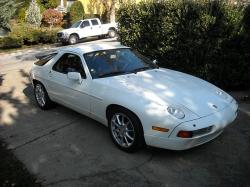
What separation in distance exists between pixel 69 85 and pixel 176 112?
2323 mm

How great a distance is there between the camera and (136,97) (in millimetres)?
5254

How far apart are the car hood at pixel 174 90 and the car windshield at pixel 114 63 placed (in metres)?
0.22

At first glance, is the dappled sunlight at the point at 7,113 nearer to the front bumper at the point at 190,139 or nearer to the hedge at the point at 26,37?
the front bumper at the point at 190,139

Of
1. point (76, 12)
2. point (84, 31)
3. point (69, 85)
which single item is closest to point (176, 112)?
point (69, 85)

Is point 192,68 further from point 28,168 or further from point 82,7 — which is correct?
point 82,7

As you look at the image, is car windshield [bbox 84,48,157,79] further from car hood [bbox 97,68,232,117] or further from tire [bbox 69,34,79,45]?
tire [bbox 69,34,79,45]

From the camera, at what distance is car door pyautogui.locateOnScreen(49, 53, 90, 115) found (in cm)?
617

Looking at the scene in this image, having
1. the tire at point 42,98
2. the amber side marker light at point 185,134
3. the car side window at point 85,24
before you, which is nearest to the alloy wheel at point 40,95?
the tire at point 42,98

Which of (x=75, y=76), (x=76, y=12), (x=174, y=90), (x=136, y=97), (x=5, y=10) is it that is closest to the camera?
(x=136, y=97)

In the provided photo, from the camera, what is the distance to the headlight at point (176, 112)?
4918 millimetres

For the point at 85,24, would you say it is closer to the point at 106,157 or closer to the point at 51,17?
the point at 51,17

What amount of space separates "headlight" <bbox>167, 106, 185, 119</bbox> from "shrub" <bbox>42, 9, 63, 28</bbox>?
90.5 feet

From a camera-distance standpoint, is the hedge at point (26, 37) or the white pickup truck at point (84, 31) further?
the white pickup truck at point (84, 31)

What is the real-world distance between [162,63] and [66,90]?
3.85 meters
